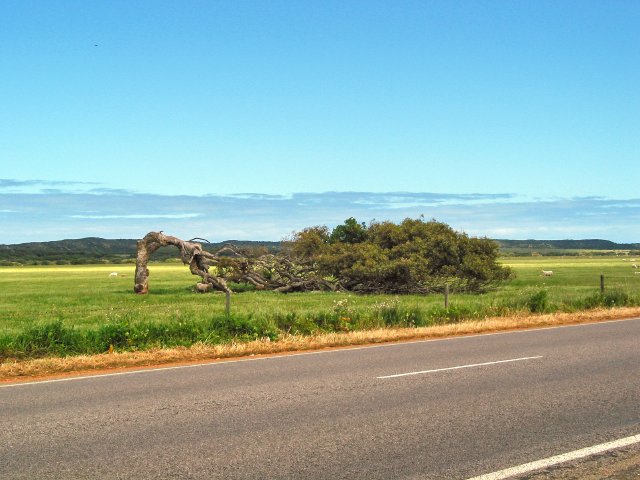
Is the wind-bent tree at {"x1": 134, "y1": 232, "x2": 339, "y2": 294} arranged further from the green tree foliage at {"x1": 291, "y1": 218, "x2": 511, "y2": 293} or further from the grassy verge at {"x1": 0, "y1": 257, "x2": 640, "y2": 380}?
the grassy verge at {"x1": 0, "y1": 257, "x2": 640, "y2": 380}

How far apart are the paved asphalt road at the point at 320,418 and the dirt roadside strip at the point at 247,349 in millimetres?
1362

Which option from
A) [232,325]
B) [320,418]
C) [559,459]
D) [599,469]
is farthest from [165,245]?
[599,469]

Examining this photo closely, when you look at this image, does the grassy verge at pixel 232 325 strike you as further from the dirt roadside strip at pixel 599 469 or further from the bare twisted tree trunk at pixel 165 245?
the bare twisted tree trunk at pixel 165 245

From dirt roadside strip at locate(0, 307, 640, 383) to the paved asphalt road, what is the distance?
136 cm

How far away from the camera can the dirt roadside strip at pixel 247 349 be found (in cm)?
1281

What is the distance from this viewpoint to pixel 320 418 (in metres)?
8.21

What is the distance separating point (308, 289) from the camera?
3991cm

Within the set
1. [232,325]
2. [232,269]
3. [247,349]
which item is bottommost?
[247,349]

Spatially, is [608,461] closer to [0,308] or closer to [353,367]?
[353,367]

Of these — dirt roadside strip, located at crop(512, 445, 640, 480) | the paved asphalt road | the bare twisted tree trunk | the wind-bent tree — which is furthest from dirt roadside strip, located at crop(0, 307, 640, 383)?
the bare twisted tree trunk

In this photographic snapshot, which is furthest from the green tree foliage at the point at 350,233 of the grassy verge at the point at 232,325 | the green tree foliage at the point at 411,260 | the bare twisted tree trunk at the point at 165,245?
the grassy verge at the point at 232,325

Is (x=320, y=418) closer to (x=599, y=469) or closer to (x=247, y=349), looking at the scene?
(x=599, y=469)

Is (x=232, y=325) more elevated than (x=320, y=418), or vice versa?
(x=232, y=325)

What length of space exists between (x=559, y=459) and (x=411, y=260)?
29.9m
